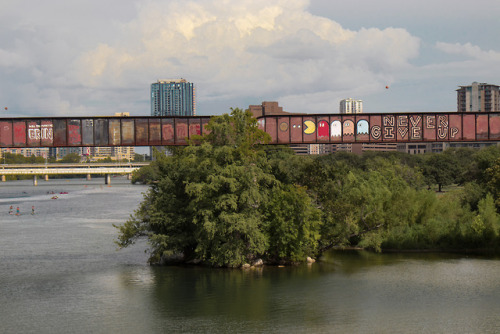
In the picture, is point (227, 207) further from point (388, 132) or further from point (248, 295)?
point (388, 132)

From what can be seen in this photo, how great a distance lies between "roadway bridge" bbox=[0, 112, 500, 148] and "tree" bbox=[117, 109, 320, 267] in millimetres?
3954

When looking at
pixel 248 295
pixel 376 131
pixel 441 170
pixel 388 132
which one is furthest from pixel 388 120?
pixel 441 170

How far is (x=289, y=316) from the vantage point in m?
41.6

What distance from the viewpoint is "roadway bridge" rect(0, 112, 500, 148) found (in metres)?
51.9

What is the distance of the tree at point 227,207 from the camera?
53.9 meters

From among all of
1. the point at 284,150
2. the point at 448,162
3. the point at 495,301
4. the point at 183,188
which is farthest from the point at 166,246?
the point at 448,162

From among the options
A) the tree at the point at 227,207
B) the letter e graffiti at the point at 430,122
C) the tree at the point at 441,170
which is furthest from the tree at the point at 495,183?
the tree at the point at 441,170

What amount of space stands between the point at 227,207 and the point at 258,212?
3.98 m

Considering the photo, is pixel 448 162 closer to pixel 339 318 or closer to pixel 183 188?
pixel 183 188

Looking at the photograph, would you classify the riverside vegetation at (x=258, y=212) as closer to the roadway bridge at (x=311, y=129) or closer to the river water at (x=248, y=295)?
the river water at (x=248, y=295)

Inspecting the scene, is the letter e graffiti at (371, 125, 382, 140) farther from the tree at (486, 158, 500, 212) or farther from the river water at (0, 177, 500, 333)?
the tree at (486, 158, 500, 212)

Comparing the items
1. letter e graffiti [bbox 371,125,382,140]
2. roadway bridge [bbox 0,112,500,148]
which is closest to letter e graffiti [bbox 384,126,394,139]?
roadway bridge [bbox 0,112,500,148]

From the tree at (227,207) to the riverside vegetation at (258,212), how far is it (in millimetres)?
99

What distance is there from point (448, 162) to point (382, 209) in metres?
79.0
